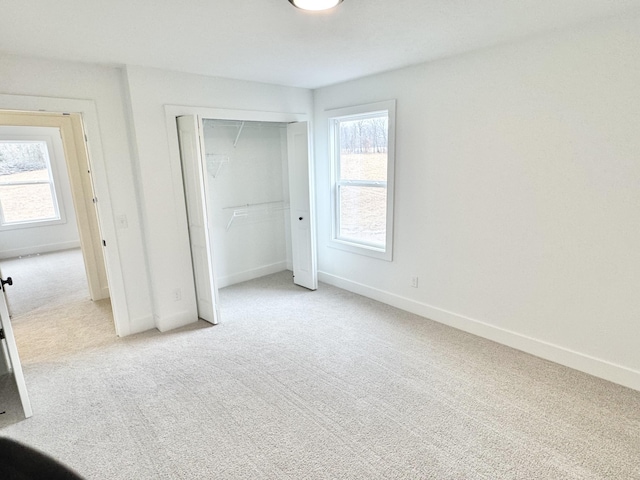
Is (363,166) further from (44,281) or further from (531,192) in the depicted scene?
(44,281)

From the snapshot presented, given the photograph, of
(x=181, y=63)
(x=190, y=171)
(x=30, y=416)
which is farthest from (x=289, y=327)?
(x=181, y=63)

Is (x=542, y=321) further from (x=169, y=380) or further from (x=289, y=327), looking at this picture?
(x=169, y=380)

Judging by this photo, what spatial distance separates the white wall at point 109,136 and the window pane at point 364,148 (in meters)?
2.34

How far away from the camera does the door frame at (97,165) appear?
271cm

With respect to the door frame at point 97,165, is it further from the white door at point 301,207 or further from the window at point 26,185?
the window at point 26,185

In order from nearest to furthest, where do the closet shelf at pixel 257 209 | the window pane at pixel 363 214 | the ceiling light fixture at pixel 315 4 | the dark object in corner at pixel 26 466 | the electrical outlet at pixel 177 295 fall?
the dark object in corner at pixel 26 466 < the ceiling light fixture at pixel 315 4 < the electrical outlet at pixel 177 295 < the window pane at pixel 363 214 < the closet shelf at pixel 257 209

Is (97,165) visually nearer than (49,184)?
Yes

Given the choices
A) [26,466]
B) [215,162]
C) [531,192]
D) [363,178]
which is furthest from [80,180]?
[531,192]

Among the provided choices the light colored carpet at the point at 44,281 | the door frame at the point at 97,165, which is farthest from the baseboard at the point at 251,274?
the light colored carpet at the point at 44,281

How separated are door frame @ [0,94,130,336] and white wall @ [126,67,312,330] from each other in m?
0.29

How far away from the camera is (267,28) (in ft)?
7.30

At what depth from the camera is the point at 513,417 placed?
7.20 feet

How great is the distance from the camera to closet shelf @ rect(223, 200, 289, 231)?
4.68 meters

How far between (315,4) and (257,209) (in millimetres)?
3327
